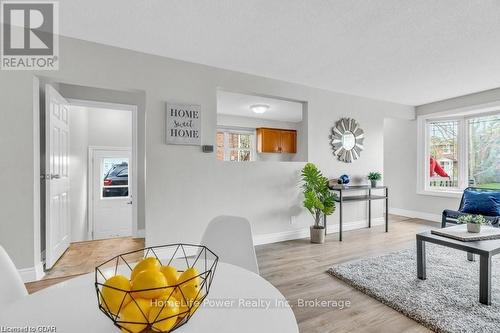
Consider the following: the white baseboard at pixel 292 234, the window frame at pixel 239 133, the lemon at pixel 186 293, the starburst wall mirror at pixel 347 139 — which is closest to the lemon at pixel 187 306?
the lemon at pixel 186 293

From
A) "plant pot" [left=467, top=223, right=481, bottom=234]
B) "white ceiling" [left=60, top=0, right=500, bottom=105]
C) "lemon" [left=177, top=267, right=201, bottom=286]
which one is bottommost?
"plant pot" [left=467, top=223, right=481, bottom=234]

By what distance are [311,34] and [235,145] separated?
456 centimetres

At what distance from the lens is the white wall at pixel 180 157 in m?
2.38

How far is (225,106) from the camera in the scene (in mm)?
5586

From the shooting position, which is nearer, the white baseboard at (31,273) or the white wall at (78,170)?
the white baseboard at (31,273)

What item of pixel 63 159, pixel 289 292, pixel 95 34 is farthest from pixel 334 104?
pixel 63 159

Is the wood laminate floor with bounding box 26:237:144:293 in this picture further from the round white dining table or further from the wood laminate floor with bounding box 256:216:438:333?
the round white dining table

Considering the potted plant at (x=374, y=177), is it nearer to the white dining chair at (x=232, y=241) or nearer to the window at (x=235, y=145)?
the window at (x=235, y=145)

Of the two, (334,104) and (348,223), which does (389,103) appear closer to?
(334,104)

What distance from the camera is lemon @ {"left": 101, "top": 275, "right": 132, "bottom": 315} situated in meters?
0.60

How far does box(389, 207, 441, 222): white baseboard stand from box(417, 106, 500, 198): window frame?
43cm

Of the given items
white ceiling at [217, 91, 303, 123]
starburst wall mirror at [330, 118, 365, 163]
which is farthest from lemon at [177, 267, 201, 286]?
white ceiling at [217, 91, 303, 123]

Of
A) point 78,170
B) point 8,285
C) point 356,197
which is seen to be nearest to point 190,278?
point 8,285

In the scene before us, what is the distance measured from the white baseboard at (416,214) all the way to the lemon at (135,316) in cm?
588
